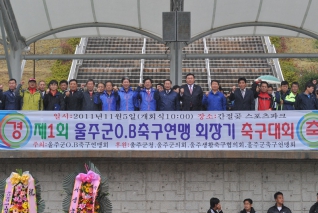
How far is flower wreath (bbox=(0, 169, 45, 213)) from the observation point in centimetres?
1270

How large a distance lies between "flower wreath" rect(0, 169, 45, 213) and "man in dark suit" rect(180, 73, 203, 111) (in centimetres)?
451

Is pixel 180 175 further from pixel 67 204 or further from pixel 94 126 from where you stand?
pixel 67 204

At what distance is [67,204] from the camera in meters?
12.5

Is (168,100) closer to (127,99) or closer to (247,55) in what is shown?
(127,99)

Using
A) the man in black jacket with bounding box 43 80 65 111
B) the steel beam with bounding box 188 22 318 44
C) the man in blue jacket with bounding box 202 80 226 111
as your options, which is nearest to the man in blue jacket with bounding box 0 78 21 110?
the man in black jacket with bounding box 43 80 65 111

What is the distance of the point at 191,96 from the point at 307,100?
251 cm

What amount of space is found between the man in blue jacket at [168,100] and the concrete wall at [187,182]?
1149mm

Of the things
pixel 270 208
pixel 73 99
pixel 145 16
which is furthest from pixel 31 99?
pixel 145 16

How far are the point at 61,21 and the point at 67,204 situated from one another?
41.9 feet

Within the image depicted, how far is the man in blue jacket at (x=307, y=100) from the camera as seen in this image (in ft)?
52.4

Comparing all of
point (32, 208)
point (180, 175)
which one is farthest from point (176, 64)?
point (32, 208)

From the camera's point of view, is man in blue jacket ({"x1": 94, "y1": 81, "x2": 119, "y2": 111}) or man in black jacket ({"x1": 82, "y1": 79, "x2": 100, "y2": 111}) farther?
man in blue jacket ({"x1": 94, "y1": 81, "x2": 119, "y2": 111})

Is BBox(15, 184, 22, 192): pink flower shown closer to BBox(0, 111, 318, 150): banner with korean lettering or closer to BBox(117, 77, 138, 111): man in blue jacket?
BBox(0, 111, 318, 150): banner with korean lettering

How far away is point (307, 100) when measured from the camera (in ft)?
52.5
